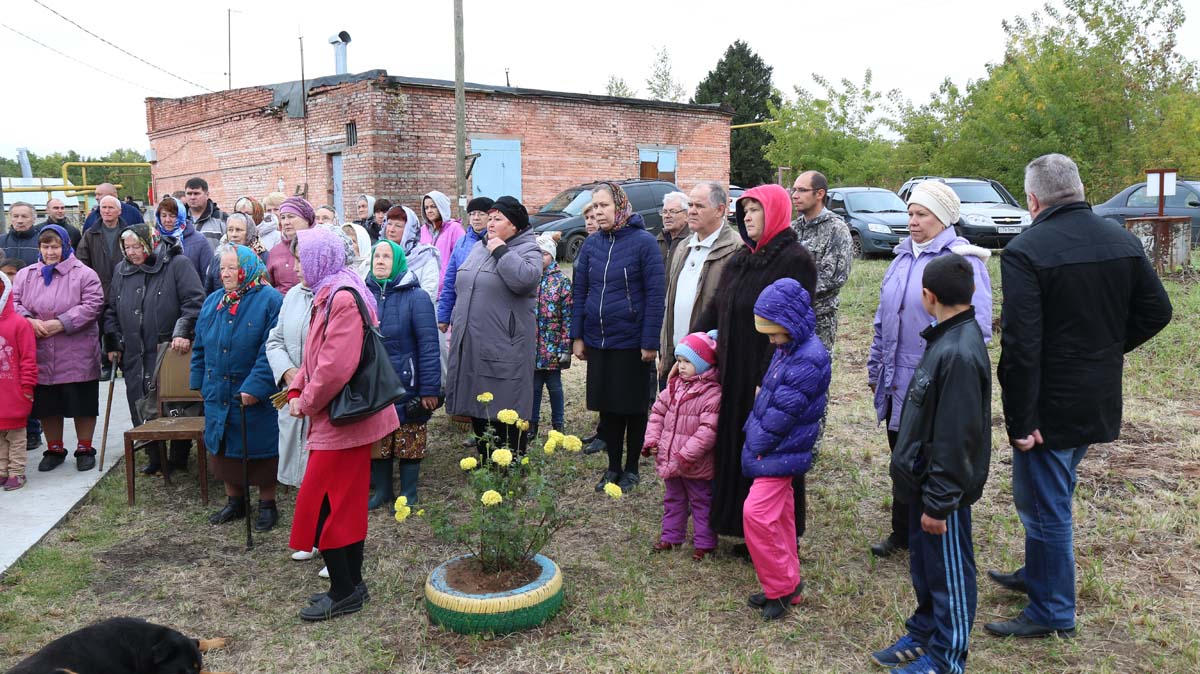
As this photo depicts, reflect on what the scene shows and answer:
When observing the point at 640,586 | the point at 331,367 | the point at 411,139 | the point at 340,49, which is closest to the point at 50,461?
the point at 331,367

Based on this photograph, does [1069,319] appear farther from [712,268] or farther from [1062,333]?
[712,268]

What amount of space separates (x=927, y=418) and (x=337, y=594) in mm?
2724

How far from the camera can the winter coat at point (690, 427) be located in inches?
165

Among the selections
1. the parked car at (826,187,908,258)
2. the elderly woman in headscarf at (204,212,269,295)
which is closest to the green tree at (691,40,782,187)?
the parked car at (826,187,908,258)

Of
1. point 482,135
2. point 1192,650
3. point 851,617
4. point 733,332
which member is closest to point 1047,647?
point 1192,650

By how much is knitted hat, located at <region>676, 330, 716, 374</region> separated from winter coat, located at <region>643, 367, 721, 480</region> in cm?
4

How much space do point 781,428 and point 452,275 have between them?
347 cm

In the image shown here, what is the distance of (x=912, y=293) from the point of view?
4.03m

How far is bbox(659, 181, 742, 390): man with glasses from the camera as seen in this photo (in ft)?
15.2

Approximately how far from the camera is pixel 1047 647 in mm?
3410

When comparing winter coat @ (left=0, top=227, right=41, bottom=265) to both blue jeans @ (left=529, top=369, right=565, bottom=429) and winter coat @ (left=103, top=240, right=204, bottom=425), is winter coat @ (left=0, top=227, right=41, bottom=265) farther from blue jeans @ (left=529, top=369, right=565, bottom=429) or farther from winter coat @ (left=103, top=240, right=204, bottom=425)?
blue jeans @ (left=529, top=369, right=565, bottom=429)

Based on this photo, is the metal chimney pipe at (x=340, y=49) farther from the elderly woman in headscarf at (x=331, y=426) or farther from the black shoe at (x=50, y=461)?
the elderly woman in headscarf at (x=331, y=426)

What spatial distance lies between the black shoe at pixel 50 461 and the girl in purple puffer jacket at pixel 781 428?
529 cm

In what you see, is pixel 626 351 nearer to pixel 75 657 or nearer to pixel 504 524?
pixel 504 524
